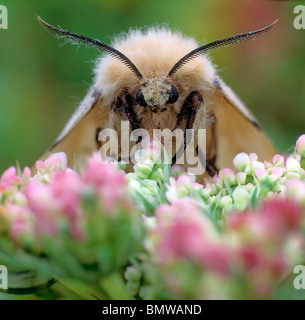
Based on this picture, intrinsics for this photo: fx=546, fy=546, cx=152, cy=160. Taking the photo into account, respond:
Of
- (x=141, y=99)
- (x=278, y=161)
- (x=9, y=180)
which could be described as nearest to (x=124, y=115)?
(x=141, y=99)

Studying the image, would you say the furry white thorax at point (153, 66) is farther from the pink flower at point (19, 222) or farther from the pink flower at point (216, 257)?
the pink flower at point (216, 257)

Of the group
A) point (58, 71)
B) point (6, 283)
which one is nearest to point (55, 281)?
point (6, 283)

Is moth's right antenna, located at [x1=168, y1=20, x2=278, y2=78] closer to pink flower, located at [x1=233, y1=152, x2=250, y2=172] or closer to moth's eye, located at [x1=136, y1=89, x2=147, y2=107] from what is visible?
moth's eye, located at [x1=136, y1=89, x2=147, y2=107]

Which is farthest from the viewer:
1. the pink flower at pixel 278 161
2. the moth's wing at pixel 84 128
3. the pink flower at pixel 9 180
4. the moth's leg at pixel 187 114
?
the moth's wing at pixel 84 128

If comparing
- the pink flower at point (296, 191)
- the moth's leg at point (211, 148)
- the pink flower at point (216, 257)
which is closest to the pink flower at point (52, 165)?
the pink flower at point (296, 191)

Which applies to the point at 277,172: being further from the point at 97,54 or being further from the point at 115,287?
the point at 97,54

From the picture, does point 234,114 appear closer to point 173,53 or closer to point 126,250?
point 173,53
